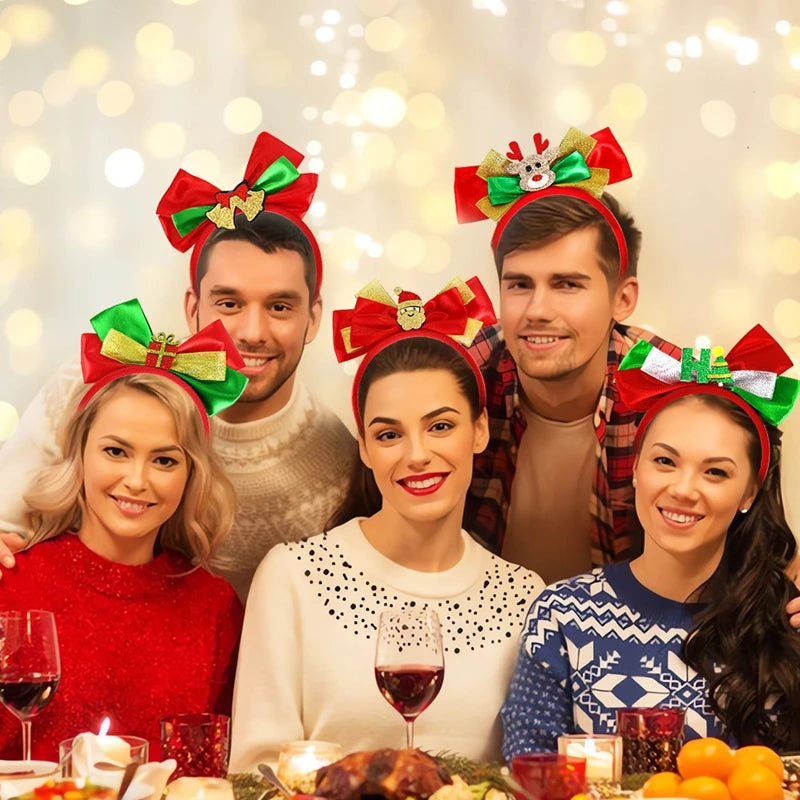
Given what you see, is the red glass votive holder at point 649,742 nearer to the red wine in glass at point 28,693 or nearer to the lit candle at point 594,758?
the lit candle at point 594,758

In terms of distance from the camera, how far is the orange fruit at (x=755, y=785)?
4.92 ft

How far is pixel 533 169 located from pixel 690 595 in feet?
3.44

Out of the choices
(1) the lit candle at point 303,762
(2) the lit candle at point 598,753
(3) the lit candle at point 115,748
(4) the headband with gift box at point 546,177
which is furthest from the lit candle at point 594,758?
(4) the headband with gift box at point 546,177

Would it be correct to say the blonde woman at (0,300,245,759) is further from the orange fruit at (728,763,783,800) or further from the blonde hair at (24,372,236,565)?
the orange fruit at (728,763,783,800)

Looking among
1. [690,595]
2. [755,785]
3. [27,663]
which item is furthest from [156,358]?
[755,785]

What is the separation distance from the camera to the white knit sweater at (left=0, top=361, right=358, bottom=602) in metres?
2.90

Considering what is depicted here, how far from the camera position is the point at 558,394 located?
9.57ft

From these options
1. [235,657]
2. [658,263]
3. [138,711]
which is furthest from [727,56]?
[138,711]

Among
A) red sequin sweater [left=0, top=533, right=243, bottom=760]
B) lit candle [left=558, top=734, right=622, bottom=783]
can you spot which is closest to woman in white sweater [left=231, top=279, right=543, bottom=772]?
red sequin sweater [left=0, top=533, right=243, bottom=760]

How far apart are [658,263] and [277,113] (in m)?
1.08

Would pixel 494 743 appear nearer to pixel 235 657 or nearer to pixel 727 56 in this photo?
pixel 235 657

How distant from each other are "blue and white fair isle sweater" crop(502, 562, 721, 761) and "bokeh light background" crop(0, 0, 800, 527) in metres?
0.90

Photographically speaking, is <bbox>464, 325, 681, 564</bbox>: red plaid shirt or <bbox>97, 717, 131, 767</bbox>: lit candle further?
<bbox>464, 325, 681, 564</bbox>: red plaid shirt

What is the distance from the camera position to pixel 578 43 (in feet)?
10.3
